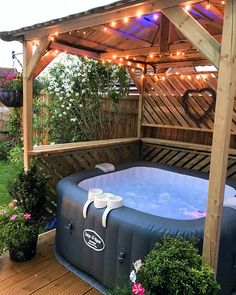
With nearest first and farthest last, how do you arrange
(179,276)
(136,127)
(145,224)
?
(179,276), (145,224), (136,127)

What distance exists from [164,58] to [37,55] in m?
2.39

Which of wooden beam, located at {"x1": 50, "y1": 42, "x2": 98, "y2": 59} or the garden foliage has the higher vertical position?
wooden beam, located at {"x1": 50, "y1": 42, "x2": 98, "y2": 59}

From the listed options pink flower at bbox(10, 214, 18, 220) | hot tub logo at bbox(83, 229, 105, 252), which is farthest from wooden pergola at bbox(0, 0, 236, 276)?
hot tub logo at bbox(83, 229, 105, 252)

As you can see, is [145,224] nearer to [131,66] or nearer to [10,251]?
[10,251]

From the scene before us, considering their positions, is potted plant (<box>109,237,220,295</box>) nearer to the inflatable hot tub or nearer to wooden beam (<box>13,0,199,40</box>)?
the inflatable hot tub

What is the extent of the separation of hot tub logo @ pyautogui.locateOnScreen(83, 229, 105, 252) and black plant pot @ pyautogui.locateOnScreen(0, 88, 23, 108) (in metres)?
1.90

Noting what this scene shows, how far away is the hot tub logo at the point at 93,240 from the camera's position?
2.48 m

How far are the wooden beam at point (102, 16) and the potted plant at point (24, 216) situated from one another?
1505mm

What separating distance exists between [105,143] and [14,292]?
2.62 metres

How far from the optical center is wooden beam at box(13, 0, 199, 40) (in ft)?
6.75

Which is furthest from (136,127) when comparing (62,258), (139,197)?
(62,258)

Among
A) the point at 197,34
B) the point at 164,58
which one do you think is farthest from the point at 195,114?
the point at 197,34

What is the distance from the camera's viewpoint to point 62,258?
9.68ft

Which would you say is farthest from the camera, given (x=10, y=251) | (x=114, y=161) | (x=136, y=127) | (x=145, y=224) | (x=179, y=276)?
(x=136, y=127)
